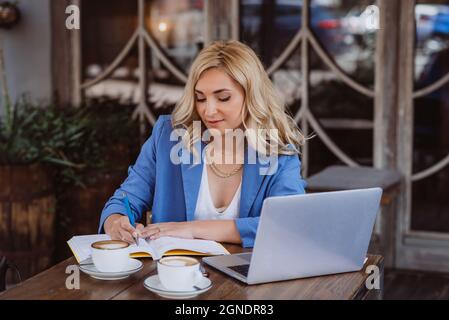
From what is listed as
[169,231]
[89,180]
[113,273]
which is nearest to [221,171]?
[169,231]

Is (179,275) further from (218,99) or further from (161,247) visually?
(218,99)

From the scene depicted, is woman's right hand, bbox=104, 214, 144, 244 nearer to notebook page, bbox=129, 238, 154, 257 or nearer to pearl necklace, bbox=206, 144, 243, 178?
notebook page, bbox=129, 238, 154, 257

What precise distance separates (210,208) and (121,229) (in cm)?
36

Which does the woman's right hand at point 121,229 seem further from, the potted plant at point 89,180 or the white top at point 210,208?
the potted plant at point 89,180

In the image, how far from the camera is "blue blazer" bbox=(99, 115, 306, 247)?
221 centimetres

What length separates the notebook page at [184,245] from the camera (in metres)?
1.88

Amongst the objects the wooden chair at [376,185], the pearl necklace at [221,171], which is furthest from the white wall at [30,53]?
the pearl necklace at [221,171]

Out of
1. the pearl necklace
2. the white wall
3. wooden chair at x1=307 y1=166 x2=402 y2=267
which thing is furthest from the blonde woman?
the white wall

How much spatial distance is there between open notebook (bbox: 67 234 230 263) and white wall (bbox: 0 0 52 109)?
104 inches

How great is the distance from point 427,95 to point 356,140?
45 cm

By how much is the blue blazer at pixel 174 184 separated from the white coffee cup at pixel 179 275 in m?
0.55

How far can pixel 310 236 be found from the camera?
1614 mm

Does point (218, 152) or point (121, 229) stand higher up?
point (218, 152)
